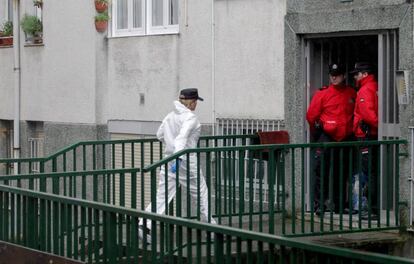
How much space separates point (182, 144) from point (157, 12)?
492cm

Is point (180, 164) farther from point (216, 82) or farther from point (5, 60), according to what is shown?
point (5, 60)

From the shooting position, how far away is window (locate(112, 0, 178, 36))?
16.2 m

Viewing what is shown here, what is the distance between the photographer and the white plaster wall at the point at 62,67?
17.8 meters

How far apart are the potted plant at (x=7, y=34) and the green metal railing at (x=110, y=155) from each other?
243cm

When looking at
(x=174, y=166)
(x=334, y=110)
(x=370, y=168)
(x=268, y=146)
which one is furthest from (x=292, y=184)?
(x=334, y=110)

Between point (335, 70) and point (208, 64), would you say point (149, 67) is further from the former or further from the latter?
point (335, 70)

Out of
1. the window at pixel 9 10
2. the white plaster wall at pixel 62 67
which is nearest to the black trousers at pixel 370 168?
the white plaster wall at pixel 62 67

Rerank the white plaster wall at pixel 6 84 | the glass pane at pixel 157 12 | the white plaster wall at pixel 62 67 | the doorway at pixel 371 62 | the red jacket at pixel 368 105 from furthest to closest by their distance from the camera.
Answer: the white plaster wall at pixel 6 84 < the white plaster wall at pixel 62 67 < the glass pane at pixel 157 12 < the red jacket at pixel 368 105 < the doorway at pixel 371 62

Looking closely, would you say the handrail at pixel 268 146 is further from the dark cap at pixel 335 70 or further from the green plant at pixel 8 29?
the green plant at pixel 8 29

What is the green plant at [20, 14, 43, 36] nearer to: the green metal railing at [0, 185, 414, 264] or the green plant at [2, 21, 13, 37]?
the green plant at [2, 21, 13, 37]

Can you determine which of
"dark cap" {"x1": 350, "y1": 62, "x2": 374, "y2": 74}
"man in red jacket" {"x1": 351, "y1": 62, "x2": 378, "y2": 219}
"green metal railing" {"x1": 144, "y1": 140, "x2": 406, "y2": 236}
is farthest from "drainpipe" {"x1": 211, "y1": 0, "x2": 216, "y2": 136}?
"dark cap" {"x1": 350, "y1": 62, "x2": 374, "y2": 74}

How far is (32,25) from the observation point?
19062 mm

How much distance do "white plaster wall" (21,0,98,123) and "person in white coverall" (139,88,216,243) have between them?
16.8 feet

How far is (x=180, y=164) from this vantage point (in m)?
11.7
